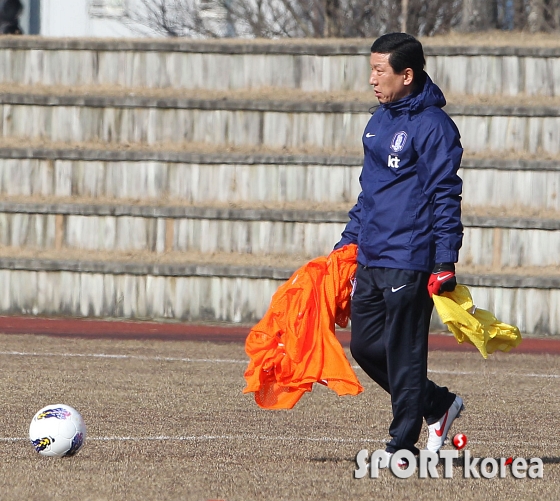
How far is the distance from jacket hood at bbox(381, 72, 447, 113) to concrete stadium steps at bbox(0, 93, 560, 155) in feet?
36.9

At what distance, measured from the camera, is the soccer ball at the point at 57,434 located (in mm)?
6582

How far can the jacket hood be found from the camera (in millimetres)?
6301

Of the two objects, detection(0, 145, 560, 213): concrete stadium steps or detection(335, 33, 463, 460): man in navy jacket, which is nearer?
detection(335, 33, 463, 460): man in navy jacket

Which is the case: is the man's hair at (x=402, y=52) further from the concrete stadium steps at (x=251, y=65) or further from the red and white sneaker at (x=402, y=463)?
the concrete stadium steps at (x=251, y=65)

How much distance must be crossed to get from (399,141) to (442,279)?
713mm

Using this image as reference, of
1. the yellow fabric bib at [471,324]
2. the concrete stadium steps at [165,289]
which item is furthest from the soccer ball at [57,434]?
the concrete stadium steps at [165,289]

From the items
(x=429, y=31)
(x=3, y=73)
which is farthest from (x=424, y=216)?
(x=429, y=31)

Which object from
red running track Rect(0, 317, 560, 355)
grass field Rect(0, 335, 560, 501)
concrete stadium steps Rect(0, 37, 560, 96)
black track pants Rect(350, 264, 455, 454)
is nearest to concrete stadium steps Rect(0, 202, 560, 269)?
red running track Rect(0, 317, 560, 355)

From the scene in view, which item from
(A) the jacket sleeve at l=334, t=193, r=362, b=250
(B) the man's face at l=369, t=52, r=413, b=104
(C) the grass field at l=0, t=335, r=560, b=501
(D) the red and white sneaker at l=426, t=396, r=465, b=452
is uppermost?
(B) the man's face at l=369, t=52, r=413, b=104

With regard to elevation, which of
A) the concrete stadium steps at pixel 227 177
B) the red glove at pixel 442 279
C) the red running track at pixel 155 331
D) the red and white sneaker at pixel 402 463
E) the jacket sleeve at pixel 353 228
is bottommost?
the red running track at pixel 155 331

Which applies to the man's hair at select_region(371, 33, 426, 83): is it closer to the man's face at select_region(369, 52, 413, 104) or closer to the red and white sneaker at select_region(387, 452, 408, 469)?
the man's face at select_region(369, 52, 413, 104)

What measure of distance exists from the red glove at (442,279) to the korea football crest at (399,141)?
605mm

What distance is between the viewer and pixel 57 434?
658 centimetres

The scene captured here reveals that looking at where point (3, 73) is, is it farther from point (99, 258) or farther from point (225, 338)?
point (225, 338)
